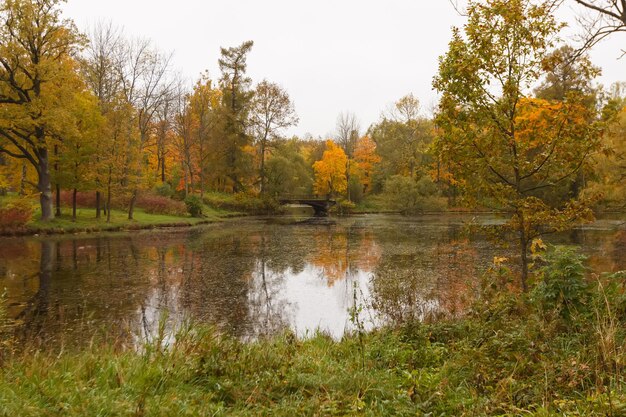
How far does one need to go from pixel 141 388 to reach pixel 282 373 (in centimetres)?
149

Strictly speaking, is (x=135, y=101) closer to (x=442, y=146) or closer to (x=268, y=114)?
(x=268, y=114)

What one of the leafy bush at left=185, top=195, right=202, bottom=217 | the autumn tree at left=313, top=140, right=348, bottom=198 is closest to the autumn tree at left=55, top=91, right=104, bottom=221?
the leafy bush at left=185, top=195, right=202, bottom=217

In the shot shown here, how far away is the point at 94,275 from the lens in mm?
14336

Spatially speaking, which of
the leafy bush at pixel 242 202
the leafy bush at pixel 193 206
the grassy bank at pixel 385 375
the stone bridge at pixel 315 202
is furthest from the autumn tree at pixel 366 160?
the grassy bank at pixel 385 375

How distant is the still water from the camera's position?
29.7ft

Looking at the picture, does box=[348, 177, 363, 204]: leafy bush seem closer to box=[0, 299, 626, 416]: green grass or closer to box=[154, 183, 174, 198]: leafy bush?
box=[154, 183, 174, 198]: leafy bush

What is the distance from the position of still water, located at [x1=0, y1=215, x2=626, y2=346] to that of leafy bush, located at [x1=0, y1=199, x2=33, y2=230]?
1919mm

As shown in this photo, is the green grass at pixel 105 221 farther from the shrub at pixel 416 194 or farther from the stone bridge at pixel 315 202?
the shrub at pixel 416 194

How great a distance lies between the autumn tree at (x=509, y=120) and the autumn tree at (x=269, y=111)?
43.3 metres

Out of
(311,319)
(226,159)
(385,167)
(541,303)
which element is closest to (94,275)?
(311,319)

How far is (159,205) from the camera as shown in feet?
126

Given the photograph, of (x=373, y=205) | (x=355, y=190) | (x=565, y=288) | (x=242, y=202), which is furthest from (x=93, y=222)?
(x=373, y=205)

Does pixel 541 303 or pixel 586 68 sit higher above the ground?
pixel 586 68

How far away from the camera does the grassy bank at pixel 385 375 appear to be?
3.74m
